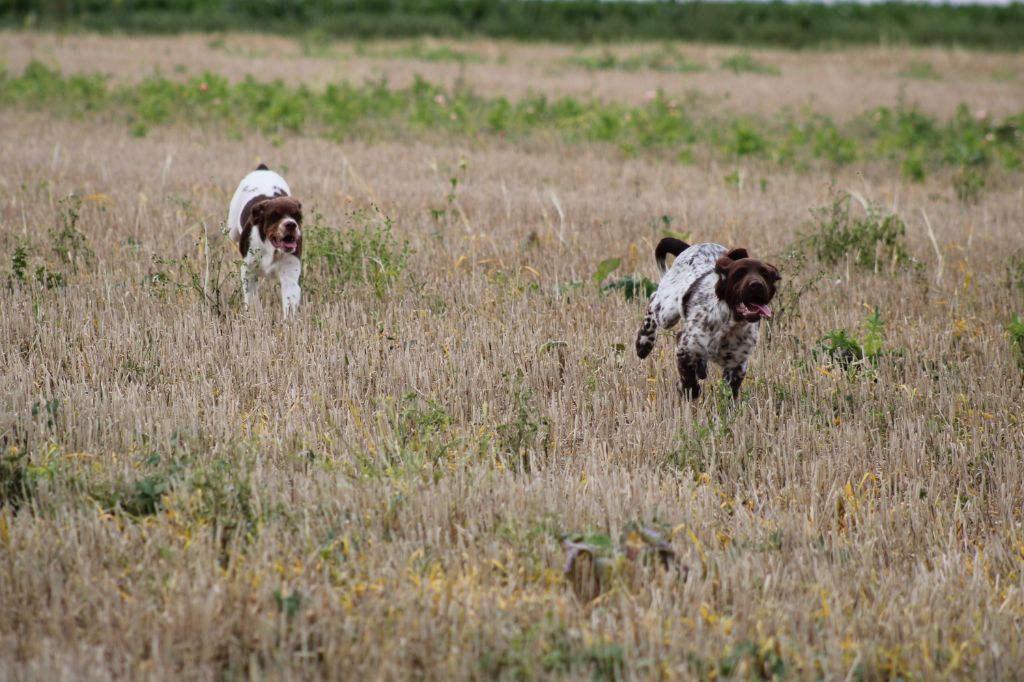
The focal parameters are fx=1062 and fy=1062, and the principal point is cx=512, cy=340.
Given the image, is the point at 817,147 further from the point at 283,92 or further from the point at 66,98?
the point at 66,98

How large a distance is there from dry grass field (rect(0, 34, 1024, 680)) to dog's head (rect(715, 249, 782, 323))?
0.53 meters

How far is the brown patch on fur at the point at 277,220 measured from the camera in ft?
21.6

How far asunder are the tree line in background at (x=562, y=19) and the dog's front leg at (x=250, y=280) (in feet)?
90.5

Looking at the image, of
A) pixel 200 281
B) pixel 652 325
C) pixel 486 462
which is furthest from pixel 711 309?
pixel 200 281

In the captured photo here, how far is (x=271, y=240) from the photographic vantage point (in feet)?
21.9

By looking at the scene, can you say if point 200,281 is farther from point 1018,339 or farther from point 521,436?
point 1018,339

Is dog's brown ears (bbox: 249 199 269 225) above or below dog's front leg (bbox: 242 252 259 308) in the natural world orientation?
above

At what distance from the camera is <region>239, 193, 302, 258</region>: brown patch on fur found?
6582mm

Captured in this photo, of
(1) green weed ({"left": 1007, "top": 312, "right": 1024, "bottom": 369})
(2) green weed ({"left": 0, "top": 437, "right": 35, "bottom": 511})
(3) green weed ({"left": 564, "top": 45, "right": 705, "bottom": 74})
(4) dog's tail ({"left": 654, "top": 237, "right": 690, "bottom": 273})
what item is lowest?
(2) green weed ({"left": 0, "top": 437, "right": 35, "bottom": 511})

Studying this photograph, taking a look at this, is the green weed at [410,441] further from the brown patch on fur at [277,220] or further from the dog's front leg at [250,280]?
the dog's front leg at [250,280]

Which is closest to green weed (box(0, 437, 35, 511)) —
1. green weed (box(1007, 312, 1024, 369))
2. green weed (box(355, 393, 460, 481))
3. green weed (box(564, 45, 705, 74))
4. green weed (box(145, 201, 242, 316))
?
green weed (box(355, 393, 460, 481))

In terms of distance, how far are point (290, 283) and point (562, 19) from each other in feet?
103

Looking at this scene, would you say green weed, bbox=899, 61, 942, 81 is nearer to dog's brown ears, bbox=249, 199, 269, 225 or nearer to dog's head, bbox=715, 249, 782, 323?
dog's brown ears, bbox=249, 199, 269, 225

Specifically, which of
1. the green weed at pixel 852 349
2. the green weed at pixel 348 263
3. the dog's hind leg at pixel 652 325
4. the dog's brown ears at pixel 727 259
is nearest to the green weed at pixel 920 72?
the green weed at pixel 852 349
